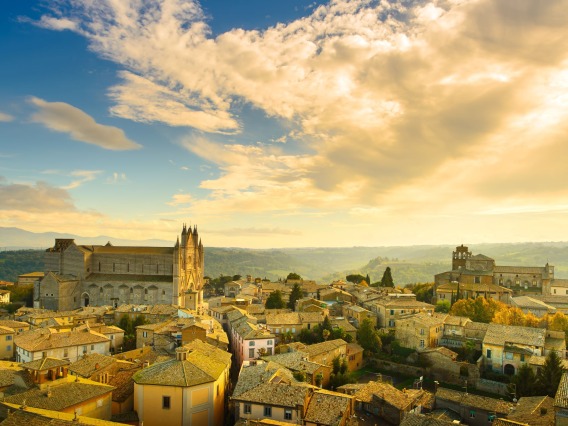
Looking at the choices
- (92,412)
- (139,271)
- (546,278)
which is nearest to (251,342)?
(92,412)

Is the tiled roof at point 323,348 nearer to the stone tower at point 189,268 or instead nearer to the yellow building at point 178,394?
the yellow building at point 178,394

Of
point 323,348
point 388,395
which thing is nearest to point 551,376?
point 388,395

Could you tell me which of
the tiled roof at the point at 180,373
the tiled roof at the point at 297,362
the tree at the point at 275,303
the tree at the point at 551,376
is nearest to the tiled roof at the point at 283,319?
the tiled roof at the point at 297,362

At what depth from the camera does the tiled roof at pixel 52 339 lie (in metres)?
44.3

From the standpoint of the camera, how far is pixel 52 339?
45.8 metres

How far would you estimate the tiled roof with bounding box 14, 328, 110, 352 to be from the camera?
4434 cm

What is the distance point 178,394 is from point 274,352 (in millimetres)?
20412

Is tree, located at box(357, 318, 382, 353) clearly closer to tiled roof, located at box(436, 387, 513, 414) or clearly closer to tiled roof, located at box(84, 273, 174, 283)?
tiled roof, located at box(436, 387, 513, 414)

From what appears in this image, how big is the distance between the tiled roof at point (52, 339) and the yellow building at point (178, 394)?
1806 cm

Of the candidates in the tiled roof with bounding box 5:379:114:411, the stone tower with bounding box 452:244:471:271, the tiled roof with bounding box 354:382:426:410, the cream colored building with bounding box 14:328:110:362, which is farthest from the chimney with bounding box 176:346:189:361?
the stone tower with bounding box 452:244:471:271

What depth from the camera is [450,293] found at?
72625 mm

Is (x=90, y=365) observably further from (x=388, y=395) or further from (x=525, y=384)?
(x=525, y=384)

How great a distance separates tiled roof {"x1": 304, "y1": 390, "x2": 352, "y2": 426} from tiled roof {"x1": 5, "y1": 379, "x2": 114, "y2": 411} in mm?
13624

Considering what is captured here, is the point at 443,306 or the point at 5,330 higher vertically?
the point at 443,306
